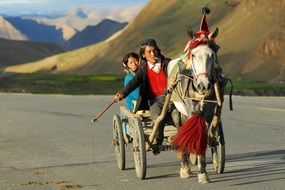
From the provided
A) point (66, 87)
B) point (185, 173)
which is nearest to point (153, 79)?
point (185, 173)

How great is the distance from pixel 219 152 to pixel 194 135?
→ 3.47 ft

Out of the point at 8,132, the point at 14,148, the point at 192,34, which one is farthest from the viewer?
the point at 8,132

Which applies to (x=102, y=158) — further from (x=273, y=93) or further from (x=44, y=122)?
(x=273, y=93)

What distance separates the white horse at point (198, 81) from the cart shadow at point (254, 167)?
729 mm

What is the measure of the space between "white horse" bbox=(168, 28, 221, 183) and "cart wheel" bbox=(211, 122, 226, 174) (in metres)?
0.50

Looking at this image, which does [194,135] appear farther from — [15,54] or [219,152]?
[15,54]

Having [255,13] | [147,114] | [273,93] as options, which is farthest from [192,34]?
[255,13]

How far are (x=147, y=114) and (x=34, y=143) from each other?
20.0 feet

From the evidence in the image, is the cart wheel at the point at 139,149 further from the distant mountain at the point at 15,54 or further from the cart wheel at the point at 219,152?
the distant mountain at the point at 15,54

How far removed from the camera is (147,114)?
34.8 ft

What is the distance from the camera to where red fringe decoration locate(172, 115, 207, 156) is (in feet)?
29.9

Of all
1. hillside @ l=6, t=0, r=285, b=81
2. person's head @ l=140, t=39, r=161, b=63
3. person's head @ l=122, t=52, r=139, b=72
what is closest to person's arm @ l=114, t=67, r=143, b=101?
person's head @ l=140, t=39, r=161, b=63

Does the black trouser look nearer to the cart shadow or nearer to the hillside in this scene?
the cart shadow

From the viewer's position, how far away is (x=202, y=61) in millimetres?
8914
